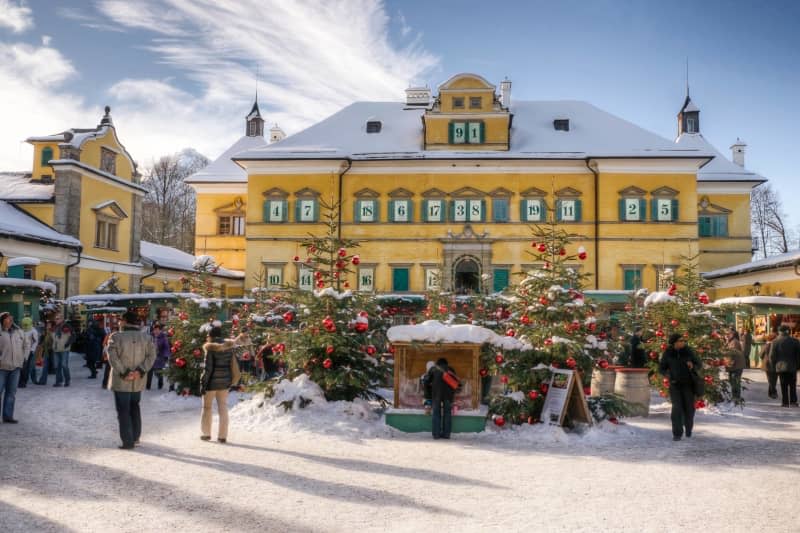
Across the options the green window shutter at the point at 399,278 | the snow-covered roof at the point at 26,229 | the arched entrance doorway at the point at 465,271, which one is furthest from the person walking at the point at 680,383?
the green window shutter at the point at 399,278

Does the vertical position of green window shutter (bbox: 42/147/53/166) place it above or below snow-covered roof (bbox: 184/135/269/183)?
below

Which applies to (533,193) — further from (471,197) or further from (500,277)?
(500,277)

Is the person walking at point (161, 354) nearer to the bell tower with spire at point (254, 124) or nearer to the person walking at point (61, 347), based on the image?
the person walking at point (61, 347)

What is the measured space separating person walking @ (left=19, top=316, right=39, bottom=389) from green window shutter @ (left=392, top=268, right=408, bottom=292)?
2046 cm

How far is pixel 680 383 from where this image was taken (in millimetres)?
11336

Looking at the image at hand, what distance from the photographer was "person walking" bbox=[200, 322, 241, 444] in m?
10.3

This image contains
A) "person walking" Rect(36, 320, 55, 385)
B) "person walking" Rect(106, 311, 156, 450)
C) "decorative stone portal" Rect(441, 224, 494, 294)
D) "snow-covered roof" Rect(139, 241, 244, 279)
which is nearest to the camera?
Answer: "person walking" Rect(106, 311, 156, 450)

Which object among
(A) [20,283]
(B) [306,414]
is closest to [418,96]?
(A) [20,283]

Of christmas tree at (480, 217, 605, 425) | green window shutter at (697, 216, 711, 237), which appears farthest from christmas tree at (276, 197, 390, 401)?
green window shutter at (697, 216, 711, 237)

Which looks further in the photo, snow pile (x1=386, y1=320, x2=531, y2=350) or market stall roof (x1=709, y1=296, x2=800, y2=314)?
market stall roof (x1=709, y1=296, x2=800, y2=314)

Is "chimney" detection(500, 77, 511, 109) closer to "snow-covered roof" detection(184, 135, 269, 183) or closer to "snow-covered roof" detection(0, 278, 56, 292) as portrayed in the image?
"snow-covered roof" detection(184, 135, 269, 183)

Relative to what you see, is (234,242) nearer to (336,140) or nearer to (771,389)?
(336,140)

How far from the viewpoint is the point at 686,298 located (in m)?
15.2

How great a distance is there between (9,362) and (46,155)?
87.7 ft
